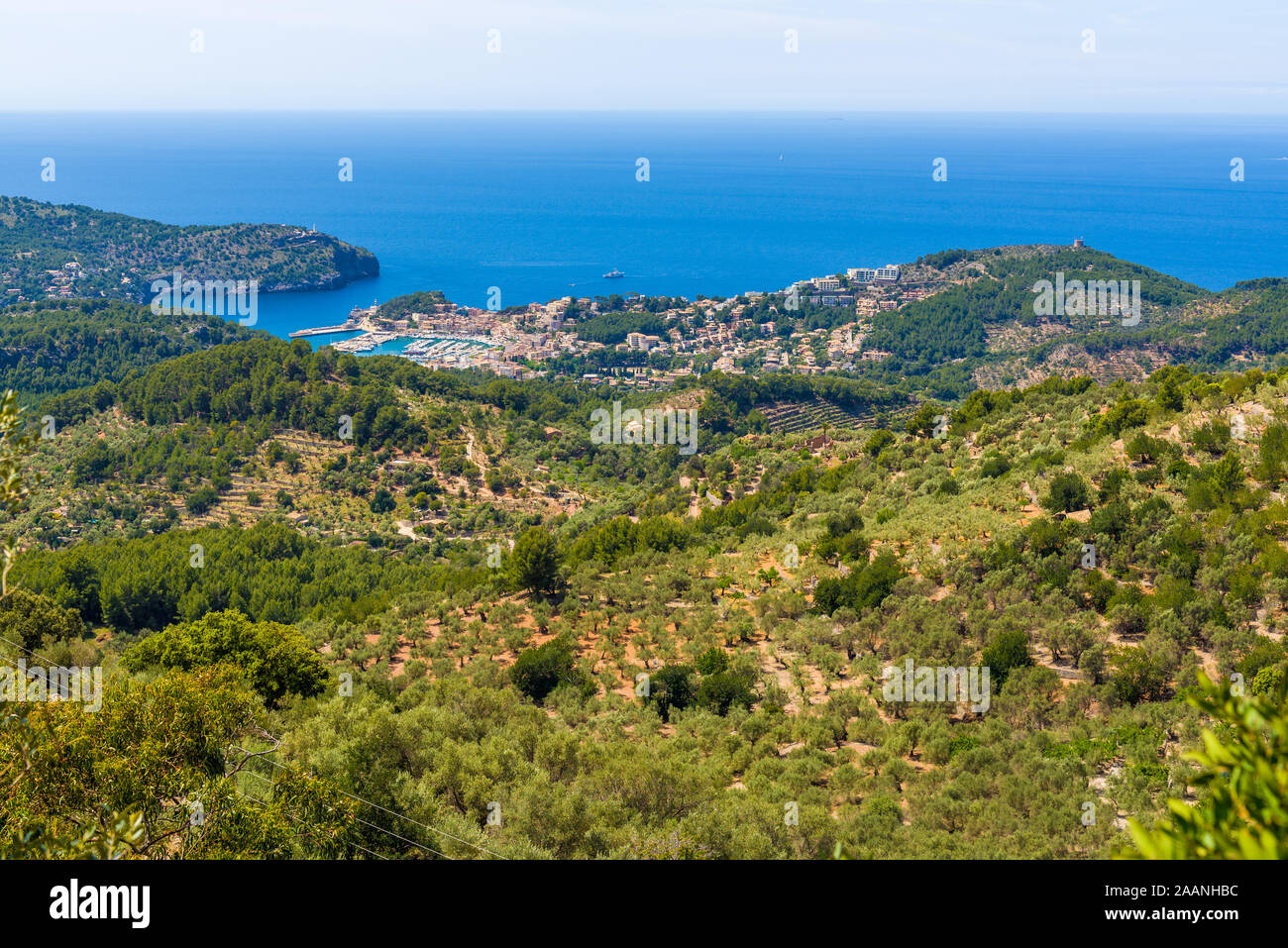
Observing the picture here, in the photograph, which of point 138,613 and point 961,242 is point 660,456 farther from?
point 961,242

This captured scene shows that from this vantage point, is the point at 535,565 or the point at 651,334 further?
the point at 651,334

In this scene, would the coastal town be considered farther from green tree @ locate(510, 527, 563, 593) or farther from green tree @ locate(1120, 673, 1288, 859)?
green tree @ locate(1120, 673, 1288, 859)

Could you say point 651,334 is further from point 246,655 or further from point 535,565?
point 246,655

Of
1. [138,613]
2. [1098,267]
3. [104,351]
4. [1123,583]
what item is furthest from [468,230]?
[1123,583]

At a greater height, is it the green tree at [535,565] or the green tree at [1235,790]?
the green tree at [1235,790]
